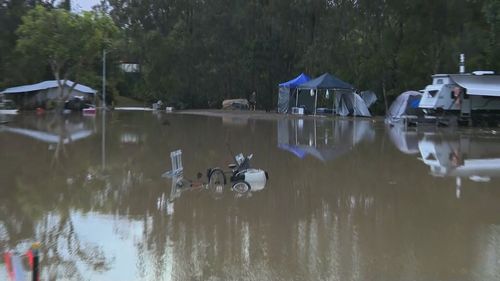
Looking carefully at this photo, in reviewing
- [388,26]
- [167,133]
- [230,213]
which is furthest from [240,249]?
[388,26]

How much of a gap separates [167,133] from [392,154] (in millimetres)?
10897

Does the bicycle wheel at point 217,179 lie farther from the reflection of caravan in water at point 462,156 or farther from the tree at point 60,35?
the tree at point 60,35

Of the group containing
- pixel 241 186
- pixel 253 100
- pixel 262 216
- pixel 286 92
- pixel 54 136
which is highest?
pixel 286 92

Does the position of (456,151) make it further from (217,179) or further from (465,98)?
(465,98)

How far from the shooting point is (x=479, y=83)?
29250 millimetres

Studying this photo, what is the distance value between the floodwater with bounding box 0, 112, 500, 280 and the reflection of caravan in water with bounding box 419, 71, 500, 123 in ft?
42.1

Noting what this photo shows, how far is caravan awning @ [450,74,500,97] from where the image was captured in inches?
1131

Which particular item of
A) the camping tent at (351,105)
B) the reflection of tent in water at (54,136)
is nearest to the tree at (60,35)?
the reflection of tent in water at (54,136)

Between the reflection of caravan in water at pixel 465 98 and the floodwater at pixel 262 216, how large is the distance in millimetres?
12843

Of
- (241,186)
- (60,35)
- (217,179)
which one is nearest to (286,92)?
(60,35)

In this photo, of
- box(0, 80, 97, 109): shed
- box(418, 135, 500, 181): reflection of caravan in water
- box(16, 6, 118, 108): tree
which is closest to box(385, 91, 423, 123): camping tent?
box(418, 135, 500, 181): reflection of caravan in water

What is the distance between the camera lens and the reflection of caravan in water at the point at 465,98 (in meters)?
29.2

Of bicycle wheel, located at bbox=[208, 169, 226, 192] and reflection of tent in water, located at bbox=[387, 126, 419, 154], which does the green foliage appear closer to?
reflection of tent in water, located at bbox=[387, 126, 419, 154]

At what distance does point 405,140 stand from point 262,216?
47.4ft
